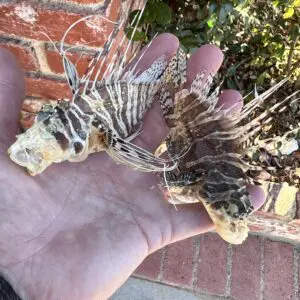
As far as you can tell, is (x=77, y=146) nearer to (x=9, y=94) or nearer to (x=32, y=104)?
(x=9, y=94)

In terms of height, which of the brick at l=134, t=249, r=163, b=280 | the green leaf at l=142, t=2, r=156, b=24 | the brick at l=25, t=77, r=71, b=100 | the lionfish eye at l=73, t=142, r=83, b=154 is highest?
the green leaf at l=142, t=2, r=156, b=24

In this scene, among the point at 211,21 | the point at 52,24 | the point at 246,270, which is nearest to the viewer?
the point at 52,24

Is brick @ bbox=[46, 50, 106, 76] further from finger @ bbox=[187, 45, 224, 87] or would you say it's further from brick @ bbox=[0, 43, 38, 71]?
finger @ bbox=[187, 45, 224, 87]

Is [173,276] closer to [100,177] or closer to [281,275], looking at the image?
[281,275]

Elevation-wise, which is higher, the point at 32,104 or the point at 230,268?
the point at 32,104

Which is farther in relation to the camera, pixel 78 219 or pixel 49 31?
pixel 49 31

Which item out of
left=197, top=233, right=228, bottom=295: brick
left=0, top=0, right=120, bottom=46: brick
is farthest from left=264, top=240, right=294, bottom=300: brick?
left=0, top=0, right=120, bottom=46: brick

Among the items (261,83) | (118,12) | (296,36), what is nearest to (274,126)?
(261,83)

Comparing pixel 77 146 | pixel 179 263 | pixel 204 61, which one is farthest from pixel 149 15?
pixel 179 263
